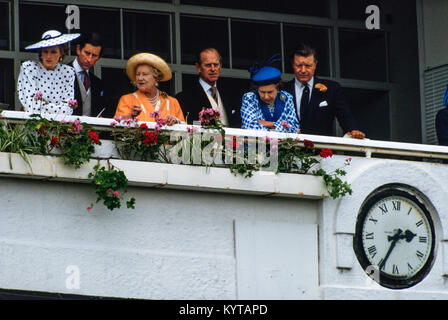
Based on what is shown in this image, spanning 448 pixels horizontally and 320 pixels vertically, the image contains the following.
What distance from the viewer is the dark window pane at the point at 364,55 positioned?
60.9ft

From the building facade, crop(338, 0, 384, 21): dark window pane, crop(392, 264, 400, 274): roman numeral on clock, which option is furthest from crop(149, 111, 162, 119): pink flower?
crop(338, 0, 384, 21): dark window pane

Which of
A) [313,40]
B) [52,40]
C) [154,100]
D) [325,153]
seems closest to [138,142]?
[154,100]

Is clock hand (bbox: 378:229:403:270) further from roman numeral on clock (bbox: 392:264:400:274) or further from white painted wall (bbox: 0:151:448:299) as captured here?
white painted wall (bbox: 0:151:448:299)

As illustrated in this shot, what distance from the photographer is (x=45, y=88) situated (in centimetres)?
1425

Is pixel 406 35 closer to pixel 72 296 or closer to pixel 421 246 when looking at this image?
pixel 421 246

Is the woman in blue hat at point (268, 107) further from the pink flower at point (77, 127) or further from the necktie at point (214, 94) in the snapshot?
the pink flower at point (77, 127)

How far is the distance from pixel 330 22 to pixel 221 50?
1510mm

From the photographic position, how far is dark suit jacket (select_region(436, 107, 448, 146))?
15680mm

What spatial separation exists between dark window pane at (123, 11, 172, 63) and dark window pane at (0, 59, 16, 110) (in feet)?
4.52

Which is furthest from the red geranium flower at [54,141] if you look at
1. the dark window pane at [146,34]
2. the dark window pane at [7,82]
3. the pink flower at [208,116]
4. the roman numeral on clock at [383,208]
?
the dark window pane at [146,34]

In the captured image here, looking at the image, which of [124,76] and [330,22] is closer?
[124,76]

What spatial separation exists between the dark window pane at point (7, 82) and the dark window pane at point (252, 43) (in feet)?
8.98
